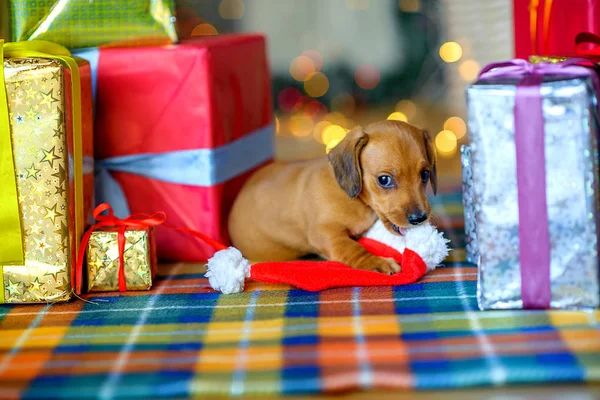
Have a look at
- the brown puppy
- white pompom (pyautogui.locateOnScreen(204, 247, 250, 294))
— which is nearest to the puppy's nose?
the brown puppy

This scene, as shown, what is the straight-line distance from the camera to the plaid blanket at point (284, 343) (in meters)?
1.48

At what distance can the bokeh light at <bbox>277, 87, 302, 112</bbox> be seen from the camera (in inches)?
217

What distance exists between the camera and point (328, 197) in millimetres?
2312

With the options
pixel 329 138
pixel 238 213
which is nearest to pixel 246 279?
pixel 238 213

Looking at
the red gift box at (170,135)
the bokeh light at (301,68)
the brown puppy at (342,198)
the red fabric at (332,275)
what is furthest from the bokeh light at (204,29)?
the red fabric at (332,275)

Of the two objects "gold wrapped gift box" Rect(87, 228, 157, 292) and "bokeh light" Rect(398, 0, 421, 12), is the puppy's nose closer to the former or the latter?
"gold wrapped gift box" Rect(87, 228, 157, 292)

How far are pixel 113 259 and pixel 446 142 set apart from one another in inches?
103

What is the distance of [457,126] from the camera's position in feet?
14.4

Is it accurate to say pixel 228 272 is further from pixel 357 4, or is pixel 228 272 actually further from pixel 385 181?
pixel 357 4

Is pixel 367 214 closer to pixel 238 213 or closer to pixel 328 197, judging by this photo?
pixel 328 197

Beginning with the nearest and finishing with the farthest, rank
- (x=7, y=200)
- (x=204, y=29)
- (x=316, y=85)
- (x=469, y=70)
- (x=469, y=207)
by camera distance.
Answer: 1. (x=7, y=200)
2. (x=469, y=207)
3. (x=469, y=70)
4. (x=204, y=29)
5. (x=316, y=85)

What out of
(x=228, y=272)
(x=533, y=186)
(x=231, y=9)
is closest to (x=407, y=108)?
(x=231, y=9)

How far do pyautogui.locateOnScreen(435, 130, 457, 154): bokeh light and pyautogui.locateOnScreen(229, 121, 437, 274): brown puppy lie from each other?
185 centimetres

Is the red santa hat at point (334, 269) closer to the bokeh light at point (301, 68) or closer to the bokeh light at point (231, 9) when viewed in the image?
the bokeh light at point (301, 68)
